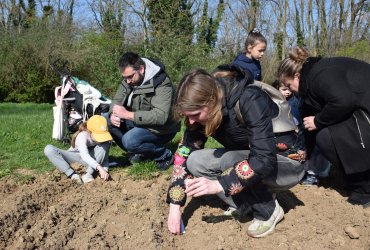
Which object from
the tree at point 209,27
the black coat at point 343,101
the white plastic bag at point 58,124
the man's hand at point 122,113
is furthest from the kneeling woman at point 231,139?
the tree at point 209,27

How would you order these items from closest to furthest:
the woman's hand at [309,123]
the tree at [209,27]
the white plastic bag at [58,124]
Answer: the woman's hand at [309,123] → the white plastic bag at [58,124] → the tree at [209,27]

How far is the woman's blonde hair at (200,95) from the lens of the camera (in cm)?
242

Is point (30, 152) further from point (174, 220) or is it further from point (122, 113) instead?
point (174, 220)

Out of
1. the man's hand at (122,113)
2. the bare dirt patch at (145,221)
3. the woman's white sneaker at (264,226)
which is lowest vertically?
the bare dirt patch at (145,221)

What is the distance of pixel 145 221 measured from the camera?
3225 millimetres

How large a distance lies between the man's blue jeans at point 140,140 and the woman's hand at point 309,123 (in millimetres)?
1707

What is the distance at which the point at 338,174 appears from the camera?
14.5ft

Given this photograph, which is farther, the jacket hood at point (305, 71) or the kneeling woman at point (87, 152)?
the kneeling woman at point (87, 152)

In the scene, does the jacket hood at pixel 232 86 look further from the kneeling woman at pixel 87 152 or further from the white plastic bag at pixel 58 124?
the white plastic bag at pixel 58 124

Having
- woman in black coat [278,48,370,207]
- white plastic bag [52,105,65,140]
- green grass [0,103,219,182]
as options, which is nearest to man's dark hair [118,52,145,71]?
green grass [0,103,219,182]

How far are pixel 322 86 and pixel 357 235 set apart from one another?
1160 millimetres

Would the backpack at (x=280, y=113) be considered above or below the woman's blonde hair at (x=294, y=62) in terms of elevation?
below

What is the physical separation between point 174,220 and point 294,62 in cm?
166

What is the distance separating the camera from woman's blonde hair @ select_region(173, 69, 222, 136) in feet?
7.95
